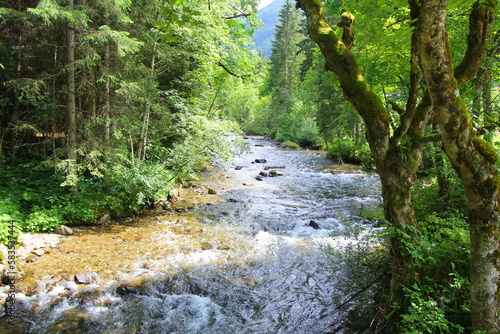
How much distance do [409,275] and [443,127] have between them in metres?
1.90

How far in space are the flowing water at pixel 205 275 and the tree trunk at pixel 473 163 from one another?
177cm

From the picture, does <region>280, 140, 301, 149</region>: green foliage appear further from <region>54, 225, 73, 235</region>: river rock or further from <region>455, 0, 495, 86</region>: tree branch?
<region>455, 0, 495, 86</region>: tree branch

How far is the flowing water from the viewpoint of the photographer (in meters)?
4.72

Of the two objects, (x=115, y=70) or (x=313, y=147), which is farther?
(x=313, y=147)

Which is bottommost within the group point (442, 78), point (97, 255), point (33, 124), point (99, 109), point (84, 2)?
point (97, 255)

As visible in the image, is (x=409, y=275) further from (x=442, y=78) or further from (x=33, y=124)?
(x=33, y=124)

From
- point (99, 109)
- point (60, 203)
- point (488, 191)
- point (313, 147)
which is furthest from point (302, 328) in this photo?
point (313, 147)

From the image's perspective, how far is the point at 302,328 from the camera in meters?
4.59

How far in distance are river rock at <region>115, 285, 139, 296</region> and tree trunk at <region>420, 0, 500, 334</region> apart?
5262 millimetres

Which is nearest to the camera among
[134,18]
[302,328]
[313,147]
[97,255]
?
[302,328]

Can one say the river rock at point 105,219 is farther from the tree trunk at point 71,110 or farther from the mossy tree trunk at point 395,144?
the mossy tree trunk at point 395,144

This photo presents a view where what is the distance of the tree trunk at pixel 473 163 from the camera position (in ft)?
8.61

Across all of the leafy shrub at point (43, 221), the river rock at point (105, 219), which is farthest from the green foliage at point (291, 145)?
the leafy shrub at point (43, 221)

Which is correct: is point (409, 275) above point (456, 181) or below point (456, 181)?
below
